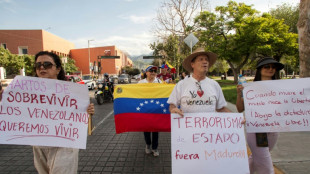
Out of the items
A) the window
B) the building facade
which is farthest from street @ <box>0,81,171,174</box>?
the window

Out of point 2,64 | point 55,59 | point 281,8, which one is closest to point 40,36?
point 2,64

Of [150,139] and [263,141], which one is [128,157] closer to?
[150,139]

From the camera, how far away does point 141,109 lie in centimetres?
336

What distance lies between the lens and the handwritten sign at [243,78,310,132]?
2.37m

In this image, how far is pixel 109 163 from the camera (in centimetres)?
364

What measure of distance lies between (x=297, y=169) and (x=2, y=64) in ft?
131

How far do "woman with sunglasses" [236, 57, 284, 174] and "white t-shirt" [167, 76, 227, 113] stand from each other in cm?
36

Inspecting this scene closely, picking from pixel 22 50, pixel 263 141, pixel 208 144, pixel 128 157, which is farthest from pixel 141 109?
pixel 22 50

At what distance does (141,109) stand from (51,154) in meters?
1.60

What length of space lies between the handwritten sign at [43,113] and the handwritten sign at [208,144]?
1071mm

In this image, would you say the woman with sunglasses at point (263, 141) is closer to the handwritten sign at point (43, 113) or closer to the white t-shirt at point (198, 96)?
the white t-shirt at point (198, 96)

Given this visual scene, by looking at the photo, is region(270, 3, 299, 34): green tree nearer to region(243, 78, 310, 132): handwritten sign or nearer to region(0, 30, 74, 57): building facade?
region(243, 78, 310, 132): handwritten sign

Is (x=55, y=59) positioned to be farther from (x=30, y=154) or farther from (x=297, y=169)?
(x=297, y=169)

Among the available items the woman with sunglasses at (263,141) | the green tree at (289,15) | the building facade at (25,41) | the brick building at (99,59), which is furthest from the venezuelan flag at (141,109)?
the brick building at (99,59)
